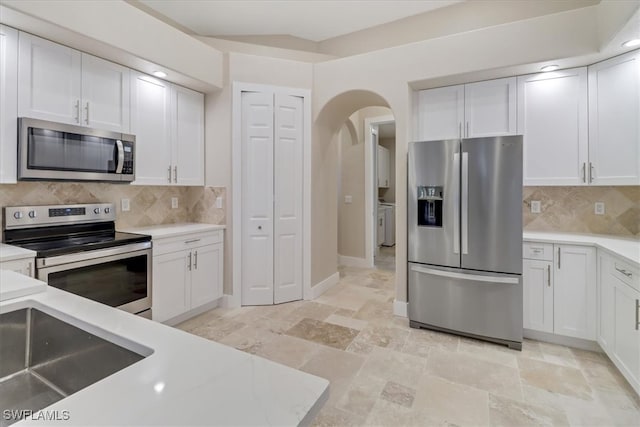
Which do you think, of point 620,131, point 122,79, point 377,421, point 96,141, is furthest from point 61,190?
point 620,131

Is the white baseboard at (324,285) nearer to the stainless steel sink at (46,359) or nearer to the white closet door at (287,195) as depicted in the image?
the white closet door at (287,195)

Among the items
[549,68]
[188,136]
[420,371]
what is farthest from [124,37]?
[549,68]

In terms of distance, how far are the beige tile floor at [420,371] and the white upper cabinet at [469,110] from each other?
1954 millimetres

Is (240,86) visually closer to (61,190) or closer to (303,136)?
(303,136)

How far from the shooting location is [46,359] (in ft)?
3.17

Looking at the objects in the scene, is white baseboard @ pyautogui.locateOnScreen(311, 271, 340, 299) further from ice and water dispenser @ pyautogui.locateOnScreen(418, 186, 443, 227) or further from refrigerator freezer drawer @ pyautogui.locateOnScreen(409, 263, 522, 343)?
ice and water dispenser @ pyautogui.locateOnScreen(418, 186, 443, 227)

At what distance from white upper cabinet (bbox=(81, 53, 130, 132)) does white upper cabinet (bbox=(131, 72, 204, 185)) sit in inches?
3.4

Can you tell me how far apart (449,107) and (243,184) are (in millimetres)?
2299

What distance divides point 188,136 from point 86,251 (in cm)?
162

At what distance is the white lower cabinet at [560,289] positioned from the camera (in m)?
2.57

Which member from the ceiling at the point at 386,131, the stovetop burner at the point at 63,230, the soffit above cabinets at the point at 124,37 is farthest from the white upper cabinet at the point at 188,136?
the ceiling at the point at 386,131

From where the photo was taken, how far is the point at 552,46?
105 inches

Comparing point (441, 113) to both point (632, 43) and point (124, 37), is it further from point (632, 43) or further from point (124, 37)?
point (124, 37)

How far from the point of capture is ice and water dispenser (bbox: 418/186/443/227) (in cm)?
291
